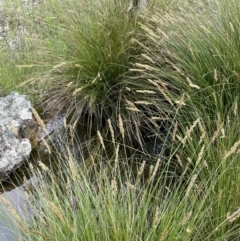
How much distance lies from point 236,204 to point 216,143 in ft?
1.30

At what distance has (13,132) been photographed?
277cm

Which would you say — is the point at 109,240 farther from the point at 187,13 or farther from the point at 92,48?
the point at 187,13

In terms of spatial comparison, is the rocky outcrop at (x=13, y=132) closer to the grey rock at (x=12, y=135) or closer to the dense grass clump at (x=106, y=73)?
the grey rock at (x=12, y=135)

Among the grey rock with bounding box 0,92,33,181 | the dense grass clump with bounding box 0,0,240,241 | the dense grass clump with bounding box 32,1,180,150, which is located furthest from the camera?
the dense grass clump with bounding box 32,1,180,150

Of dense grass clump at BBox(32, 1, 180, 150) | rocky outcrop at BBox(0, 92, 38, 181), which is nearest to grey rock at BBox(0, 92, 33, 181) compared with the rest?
rocky outcrop at BBox(0, 92, 38, 181)

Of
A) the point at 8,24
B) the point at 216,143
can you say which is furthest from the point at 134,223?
the point at 8,24

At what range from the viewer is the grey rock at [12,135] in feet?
8.70

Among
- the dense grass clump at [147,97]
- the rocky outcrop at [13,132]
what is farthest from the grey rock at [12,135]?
the dense grass clump at [147,97]

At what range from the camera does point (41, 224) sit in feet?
6.28

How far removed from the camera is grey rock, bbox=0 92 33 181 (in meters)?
2.65

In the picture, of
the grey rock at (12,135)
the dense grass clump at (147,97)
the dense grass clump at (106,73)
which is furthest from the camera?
the dense grass clump at (106,73)

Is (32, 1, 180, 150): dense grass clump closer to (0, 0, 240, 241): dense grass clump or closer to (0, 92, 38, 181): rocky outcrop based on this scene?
(0, 0, 240, 241): dense grass clump

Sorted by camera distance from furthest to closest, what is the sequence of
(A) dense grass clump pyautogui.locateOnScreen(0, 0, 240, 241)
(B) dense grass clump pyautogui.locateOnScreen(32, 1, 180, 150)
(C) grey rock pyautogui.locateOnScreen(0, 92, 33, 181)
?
(B) dense grass clump pyautogui.locateOnScreen(32, 1, 180, 150), (C) grey rock pyautogui.locateOnScreen(0, 92, 33, 181), (A) dense grass clump pyautogui.locateOnScreen(0, 0, 240, 241)

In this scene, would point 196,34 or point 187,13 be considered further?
point 187,13
